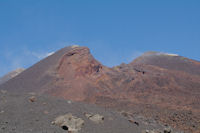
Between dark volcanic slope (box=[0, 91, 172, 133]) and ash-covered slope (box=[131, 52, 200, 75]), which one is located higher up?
ash-covered slope (box=[131, 52, 200, 75])

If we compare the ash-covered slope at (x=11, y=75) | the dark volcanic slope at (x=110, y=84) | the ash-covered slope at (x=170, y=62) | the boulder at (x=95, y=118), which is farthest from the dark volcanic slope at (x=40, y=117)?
the ash-covered slope at (x=11, y=75)

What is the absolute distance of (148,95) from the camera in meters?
35.9

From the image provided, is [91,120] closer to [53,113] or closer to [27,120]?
[53,113]

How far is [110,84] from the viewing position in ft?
136

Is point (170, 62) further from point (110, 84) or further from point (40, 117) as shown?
point (40, 117)

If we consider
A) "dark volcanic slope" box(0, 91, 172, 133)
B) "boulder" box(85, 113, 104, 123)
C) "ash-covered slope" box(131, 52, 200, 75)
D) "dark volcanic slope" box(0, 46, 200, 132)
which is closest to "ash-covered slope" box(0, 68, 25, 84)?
"dark volcanic slope" box(0, 46, 200, 132)

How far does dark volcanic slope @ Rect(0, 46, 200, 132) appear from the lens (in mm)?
32806

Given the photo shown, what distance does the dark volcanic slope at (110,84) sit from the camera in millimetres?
32806

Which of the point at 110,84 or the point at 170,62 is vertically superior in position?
the point at 170,62

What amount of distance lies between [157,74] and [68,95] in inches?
681

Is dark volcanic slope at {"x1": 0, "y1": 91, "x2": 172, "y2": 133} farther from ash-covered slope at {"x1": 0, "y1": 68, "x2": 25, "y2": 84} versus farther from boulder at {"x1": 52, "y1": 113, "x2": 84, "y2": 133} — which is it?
ash-covered slope at {"x1": 0, "y1": 68, "x2": 25, "y2": 84}

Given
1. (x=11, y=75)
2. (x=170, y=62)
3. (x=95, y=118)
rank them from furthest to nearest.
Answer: (x=11, y=75) < (x=170, y=62) < (x=95, y=118)

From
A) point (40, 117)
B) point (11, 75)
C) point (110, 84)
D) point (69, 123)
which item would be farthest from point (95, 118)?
point (11, 75)

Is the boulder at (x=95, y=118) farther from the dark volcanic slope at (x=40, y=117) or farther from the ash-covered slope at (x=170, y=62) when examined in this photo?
the ash-covered slope at (x=170, y=62)
